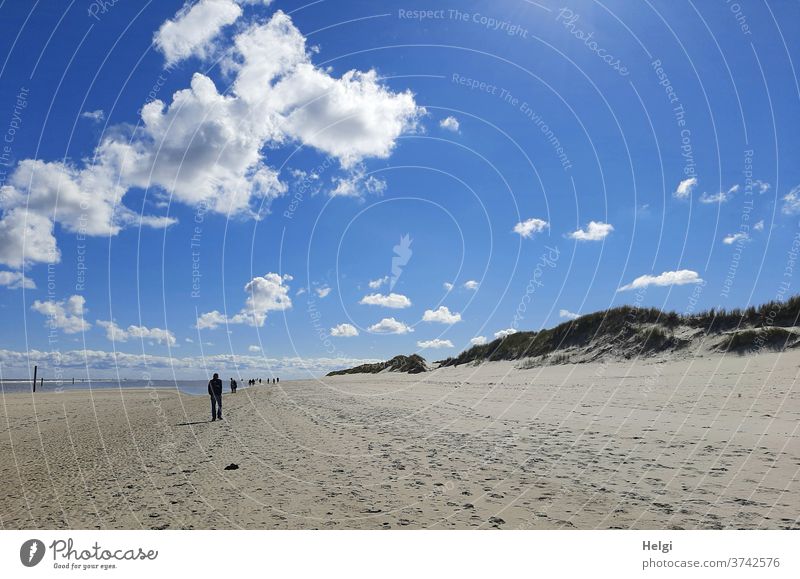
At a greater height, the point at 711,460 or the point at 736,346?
the point at 736,346

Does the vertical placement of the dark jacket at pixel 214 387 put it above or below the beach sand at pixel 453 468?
above

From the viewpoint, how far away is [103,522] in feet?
25.5

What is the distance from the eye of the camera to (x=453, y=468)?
10.5 meters

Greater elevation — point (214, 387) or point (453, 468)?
point (214, 387)

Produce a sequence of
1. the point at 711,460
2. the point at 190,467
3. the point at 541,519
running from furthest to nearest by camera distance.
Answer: the point at 190,467 < the point at 711,460 < the point at 541,519

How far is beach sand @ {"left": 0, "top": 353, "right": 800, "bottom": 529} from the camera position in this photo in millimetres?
7539

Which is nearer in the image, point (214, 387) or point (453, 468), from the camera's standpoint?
point (453, 468)

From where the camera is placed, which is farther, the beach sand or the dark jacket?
the dark jacket

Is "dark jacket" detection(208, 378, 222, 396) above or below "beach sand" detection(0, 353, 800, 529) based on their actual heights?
above

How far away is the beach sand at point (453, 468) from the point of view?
24.7ft
